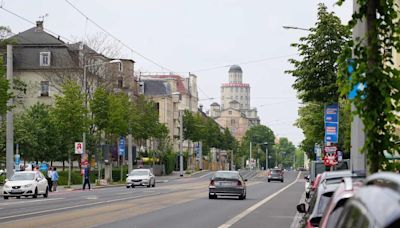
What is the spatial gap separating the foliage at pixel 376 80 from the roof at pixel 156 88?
400 ft

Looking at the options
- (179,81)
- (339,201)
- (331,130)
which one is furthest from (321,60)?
(179,81)

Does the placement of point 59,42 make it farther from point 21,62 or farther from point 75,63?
point 75,63

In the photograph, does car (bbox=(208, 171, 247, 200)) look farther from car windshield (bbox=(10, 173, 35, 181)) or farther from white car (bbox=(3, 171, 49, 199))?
car windshield (bbox=(10, 173, 35, 181))

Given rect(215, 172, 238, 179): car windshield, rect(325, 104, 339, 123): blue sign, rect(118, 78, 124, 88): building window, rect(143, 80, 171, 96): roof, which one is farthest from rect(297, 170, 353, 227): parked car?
rect(143, 80, 171, 96): roof

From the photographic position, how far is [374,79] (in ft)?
28.0

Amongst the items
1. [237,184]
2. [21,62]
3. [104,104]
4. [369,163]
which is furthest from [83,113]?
[369,163]

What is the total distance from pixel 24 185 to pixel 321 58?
51.1 feet

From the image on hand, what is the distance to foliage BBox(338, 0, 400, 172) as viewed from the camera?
28.1 ft

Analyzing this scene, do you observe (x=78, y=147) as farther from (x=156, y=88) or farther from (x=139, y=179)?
(x=156, y=88)

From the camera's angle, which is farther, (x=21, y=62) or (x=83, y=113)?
(x=21, y=62)

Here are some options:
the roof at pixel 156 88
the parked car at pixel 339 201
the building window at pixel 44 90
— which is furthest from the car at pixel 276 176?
the parked car at pixel 339 201

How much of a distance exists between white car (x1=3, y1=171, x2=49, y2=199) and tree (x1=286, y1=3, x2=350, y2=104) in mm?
13944

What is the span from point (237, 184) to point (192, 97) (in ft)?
388

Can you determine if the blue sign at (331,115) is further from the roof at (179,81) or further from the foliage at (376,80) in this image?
the roof at (179,81)
